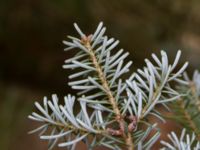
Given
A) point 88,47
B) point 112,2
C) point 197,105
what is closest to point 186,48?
point 112,2

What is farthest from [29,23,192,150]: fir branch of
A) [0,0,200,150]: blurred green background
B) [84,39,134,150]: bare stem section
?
[0,0,200,150]: blurred green background

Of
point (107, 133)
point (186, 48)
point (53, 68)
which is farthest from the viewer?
point (53, 68)

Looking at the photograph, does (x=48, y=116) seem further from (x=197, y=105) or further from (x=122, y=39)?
(x=122, y=39)

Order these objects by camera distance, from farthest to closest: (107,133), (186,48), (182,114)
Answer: (186,48)
(182,114)
(107,133)

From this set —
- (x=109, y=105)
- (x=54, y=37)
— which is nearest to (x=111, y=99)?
(x=109, y=105)

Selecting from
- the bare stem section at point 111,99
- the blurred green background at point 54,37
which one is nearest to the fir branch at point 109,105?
the bare stem section at point 111,99

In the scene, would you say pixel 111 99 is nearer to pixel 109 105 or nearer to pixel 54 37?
pixel 109 105

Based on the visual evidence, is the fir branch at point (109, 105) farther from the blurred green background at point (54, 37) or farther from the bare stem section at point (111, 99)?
the blurred green background at point (54, 37)

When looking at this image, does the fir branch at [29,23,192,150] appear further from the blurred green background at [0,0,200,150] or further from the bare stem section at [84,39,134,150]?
the blurred green background at [0,0,200,150]
